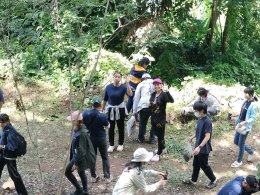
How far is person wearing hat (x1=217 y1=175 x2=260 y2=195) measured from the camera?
544 cm

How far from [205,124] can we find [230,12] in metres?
9.27

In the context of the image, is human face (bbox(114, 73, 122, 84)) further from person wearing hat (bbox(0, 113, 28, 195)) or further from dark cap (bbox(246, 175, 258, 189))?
dark cap (bbox(246, 175, 258, 189))

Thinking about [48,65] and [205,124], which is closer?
[205,124]

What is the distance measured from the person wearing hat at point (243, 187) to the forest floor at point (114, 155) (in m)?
1.67

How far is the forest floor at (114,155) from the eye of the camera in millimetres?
7461

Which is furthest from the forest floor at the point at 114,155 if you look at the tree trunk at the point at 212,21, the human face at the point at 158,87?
the tree trunk at the point at 212,21

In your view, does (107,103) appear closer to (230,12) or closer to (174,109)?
(174,109)

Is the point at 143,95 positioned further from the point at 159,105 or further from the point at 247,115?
the point at 247,115

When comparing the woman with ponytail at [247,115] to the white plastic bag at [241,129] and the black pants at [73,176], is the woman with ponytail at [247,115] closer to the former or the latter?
the white plastic bag at [241,129]

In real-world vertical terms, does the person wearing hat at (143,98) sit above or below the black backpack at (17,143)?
above

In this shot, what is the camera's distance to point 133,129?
930cm

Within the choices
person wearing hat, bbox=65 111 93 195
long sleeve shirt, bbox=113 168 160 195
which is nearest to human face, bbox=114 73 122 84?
person wearing hat, bbox=65 111 93 195

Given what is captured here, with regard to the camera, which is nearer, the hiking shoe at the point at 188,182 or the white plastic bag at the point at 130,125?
the hiking shoe at the point at 188,182

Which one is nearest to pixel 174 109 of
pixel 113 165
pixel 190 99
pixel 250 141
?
pixel 190 99
